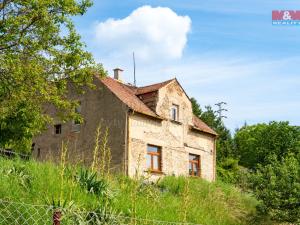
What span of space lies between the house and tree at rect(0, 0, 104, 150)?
216 inches

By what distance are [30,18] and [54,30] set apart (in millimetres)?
1321

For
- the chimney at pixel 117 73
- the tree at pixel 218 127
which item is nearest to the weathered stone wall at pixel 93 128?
the chimney at pixel 117 73

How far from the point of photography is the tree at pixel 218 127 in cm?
4612

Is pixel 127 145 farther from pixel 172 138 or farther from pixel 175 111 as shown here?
pixel 175 111

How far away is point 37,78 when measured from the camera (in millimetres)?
17016

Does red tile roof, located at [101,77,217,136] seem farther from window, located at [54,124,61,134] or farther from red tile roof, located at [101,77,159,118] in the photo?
window, located at [54,124,61,134]

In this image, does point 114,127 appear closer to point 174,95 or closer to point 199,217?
point 174,95

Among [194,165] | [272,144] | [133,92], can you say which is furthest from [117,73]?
[272,144]

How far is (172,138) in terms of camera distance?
2852cm

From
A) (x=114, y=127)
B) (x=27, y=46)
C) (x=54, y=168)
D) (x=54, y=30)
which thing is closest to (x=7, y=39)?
(x=27, y=46)

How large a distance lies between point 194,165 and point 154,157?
155 inches

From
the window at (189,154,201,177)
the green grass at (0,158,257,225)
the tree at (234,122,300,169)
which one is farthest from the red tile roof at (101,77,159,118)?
the tree at (234,122,300,169)

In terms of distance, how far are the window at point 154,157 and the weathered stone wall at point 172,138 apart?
0.82 ft

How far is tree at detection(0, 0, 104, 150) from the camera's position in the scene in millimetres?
16844
